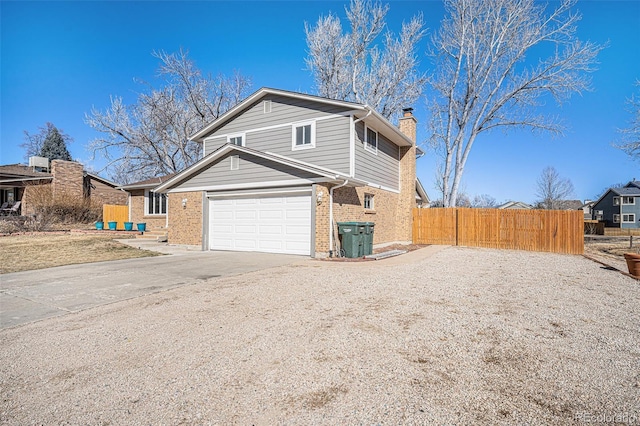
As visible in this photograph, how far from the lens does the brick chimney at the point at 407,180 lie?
644 inches

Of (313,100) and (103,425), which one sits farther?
(313,100)

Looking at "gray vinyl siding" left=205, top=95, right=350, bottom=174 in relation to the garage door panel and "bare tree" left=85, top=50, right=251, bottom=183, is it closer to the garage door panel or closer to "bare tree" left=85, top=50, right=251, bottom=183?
the garage door panel

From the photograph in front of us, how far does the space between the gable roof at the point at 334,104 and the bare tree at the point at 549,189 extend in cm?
3213

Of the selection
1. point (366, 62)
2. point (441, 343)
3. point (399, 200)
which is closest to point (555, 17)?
point (366, 62)

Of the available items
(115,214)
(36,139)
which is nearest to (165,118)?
(115,214)

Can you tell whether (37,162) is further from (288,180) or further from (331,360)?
(331,360)

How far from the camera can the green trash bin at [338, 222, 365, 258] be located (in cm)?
1034

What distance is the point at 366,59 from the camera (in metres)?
25.0

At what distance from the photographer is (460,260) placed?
10.4m

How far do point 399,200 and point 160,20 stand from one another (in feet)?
50.6

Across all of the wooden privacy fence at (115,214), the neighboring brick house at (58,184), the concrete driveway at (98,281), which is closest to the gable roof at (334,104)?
the concrete driveway at (98,281)

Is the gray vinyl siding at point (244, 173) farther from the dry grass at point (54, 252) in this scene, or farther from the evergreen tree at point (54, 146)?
the evergreen tree at point (54, 146)

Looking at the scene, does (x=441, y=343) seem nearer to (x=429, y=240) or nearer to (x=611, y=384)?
(x=611, y=384)

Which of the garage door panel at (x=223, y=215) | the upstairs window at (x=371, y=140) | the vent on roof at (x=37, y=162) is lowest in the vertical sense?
the garage door panel at (x=223, y=215)
